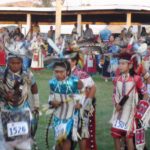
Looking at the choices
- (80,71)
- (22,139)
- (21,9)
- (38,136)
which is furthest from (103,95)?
(21,9)

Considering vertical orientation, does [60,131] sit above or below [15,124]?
below

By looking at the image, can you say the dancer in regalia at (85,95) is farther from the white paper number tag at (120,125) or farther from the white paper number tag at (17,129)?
the white paper number tag at (17,129)

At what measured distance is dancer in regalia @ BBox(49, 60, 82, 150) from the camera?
7113 mm

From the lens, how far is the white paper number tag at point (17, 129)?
664cm

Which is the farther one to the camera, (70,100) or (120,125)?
(120,125)

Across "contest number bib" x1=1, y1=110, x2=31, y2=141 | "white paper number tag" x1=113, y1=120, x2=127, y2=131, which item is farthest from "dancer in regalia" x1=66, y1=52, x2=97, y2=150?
"contest number bib" x1=1, y1=110, x2=31, y2=141

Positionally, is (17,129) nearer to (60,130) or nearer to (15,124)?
(15,124)

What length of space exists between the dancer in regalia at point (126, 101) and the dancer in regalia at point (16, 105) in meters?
1.30

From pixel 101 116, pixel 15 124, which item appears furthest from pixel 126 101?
pixel 101 116

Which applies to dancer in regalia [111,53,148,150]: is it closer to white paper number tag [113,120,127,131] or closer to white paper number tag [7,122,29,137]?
white paper number tag [113,120,127,131]

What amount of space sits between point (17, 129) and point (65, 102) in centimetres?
81

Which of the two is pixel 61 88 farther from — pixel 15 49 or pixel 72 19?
pixel 72 19

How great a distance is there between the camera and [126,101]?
7633 millimetres

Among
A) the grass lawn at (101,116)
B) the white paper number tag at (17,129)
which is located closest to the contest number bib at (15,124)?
the white paper number tag at (17,129)
